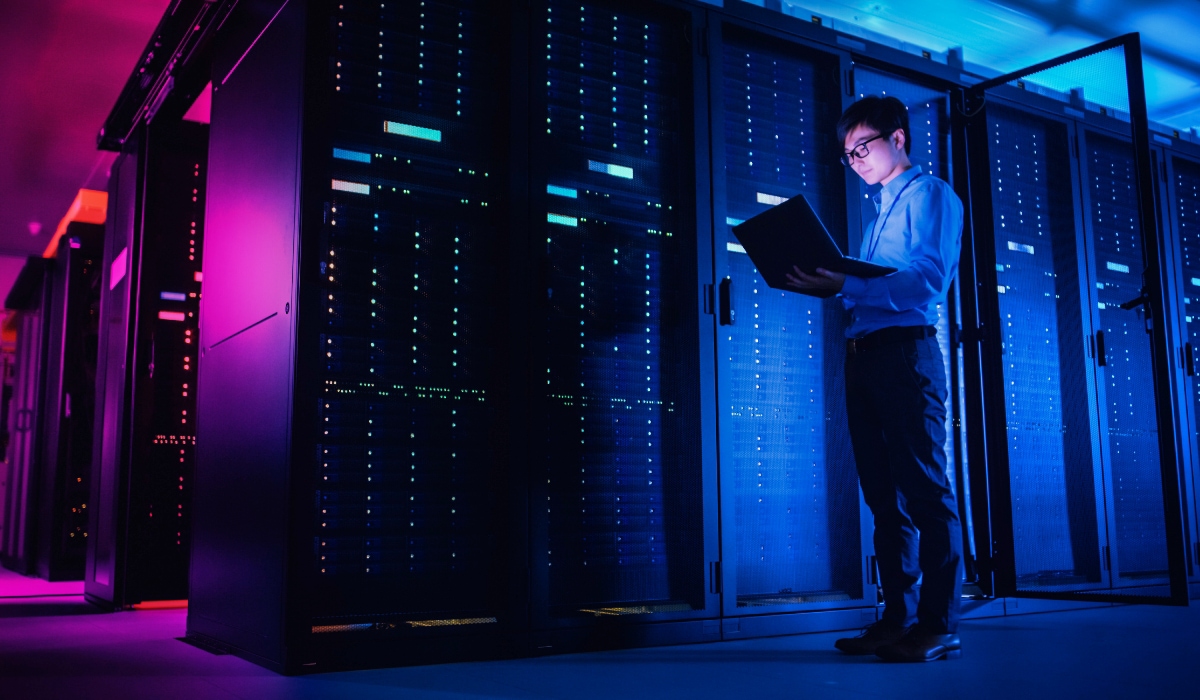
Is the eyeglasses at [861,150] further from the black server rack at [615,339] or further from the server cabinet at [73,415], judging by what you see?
the server cabinet at [73,415]

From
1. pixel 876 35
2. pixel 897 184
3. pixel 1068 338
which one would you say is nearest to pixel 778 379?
pixel 897 184

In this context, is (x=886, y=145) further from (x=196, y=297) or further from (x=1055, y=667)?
(x=196, y=297)

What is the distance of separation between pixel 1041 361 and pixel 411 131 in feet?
9.37

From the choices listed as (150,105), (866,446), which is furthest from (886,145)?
(150,105)

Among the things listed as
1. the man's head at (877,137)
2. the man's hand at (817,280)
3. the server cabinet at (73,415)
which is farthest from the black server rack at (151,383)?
the man's head at (877,137)

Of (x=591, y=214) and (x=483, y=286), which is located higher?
Answer: (x=591, y=214)

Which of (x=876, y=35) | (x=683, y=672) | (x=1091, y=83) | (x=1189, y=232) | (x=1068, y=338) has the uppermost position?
(x=876, y=35)

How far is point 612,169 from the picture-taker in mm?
2869

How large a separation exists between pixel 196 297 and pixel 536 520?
8.26 feet

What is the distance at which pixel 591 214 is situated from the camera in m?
2.79

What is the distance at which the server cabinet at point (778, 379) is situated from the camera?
9.62 ft

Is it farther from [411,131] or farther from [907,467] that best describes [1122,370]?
[411,131]

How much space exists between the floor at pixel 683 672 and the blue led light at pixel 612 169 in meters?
1.49

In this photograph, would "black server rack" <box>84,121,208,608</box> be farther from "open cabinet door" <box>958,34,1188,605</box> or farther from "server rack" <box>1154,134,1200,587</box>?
"server rack" <box>1154,134,1200,587</box>
